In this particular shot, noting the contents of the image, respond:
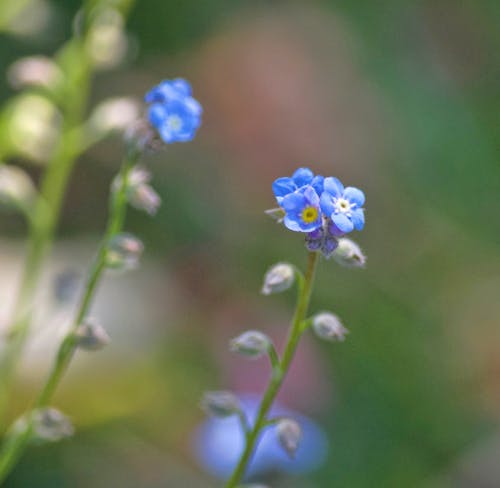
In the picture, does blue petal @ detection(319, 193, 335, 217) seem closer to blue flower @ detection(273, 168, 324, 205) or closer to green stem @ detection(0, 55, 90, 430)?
blue flower @ detection(273, 168, 324, 205)

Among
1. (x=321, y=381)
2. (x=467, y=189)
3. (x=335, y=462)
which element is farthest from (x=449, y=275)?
(x=335, y=462)

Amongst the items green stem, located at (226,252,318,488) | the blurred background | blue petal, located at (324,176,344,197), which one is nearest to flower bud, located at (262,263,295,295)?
green stem, located at (226,252,318,488)

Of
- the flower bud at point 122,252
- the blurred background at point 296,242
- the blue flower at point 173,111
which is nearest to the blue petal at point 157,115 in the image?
the blue flower at point 173,111

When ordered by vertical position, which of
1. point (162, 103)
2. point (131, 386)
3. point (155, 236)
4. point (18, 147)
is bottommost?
point (131, 386)

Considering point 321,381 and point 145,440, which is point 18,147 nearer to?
point 145,440

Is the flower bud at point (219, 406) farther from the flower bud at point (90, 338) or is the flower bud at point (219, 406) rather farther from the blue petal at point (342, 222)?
the blue petal at point (342, 222)

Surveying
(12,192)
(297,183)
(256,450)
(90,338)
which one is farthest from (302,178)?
(256,450)
